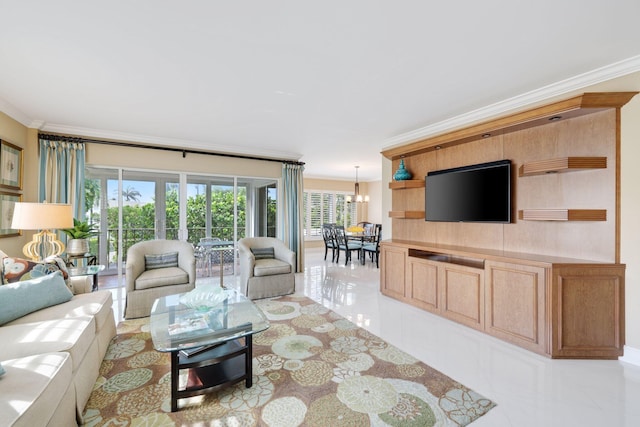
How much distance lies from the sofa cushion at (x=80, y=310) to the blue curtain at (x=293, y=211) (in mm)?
3747

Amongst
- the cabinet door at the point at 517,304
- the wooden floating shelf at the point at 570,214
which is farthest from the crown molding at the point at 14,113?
the wooden floating shelf at the point at 570,214

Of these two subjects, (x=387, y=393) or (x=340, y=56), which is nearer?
(x=387, y=393)

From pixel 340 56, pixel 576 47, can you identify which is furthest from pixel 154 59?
pixel 576 47

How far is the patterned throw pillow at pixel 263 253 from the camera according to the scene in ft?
15.8

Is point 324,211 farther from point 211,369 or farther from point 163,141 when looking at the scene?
point 211,369

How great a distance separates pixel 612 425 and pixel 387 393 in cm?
138

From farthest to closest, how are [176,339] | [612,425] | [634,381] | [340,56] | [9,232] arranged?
[9,232] < [340,56] < [634,381] < [176,339] < [612,425]

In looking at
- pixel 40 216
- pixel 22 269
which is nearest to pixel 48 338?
pixel 22 269

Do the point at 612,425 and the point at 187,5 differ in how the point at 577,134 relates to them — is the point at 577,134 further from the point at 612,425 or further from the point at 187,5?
the point at 187,5

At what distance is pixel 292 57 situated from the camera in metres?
2.46

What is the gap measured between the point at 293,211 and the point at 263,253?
1.66m

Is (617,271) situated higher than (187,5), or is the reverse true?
(187,5)

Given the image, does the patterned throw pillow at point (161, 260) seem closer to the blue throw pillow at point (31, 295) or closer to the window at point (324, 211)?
the blue throw pillow at point (31, 295)

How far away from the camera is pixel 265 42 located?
225 cm
